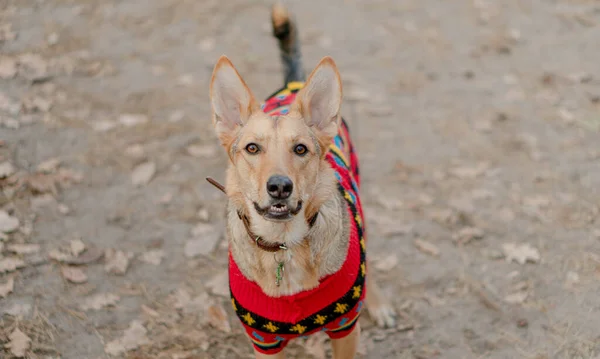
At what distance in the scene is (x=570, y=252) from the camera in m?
4.57

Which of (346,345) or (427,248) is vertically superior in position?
(346,345)

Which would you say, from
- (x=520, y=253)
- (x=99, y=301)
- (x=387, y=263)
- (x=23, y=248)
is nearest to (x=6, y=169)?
(x=23, y=248)

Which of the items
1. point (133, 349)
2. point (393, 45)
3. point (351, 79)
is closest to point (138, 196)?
point (133, 349)

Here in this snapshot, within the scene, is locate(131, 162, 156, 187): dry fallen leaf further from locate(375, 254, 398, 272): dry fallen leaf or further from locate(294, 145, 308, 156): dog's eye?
locate(294, 145, 308, 156): dog's eye

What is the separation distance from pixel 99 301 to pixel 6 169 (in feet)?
5.68

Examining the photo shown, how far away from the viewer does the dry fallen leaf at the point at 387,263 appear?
4.61 metres

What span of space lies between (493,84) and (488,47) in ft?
3.03

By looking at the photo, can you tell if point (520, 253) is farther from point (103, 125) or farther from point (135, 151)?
point (103, 125)

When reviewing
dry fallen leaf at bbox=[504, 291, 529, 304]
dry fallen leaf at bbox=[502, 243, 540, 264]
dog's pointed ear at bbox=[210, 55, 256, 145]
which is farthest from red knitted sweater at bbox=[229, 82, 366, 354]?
dry fallen leaf at bbox=[502, 243, 540, 264]

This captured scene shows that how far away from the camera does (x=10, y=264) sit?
4.14 metres

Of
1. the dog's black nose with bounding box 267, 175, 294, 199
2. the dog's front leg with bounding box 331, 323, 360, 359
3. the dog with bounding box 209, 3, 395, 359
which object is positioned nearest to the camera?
the dog's black nose with bounding box 267, 175, 294, 199

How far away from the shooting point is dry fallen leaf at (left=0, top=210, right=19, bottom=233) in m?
4.42

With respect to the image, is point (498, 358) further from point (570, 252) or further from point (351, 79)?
point (351, 79)

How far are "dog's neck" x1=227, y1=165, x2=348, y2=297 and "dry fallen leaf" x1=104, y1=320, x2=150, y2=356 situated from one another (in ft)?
4.25
